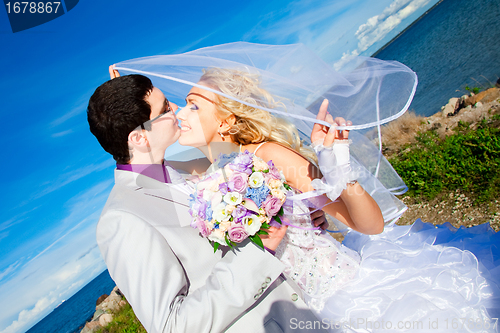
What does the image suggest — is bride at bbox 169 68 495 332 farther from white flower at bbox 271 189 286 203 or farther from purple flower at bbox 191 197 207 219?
purple flower at bbox 191 197 207 219

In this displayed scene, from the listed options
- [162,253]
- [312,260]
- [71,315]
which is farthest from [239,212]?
[71,315]

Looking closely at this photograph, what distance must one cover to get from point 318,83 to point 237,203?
4.16 ft

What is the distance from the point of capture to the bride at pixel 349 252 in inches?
82.5

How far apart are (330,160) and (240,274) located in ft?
3.44

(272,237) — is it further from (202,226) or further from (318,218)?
(318,218)

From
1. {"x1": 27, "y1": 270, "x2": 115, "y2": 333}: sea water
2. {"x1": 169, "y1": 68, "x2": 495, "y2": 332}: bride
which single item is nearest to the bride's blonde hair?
{"x1": 169, "y1": 68, "x2": 495, "y2": 332}: bride

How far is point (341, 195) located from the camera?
7.46ft

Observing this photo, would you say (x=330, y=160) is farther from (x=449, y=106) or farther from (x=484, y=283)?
(x=449, y=106)

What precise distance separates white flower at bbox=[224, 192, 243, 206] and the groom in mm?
349

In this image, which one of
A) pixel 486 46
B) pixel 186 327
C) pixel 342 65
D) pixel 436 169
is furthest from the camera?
pixel 486 46

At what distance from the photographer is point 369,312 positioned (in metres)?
2.27

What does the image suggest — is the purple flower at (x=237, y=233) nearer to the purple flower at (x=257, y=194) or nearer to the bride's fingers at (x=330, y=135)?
the purple flower at (x=257, y=194)

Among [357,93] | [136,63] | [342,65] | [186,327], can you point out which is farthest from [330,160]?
[136,63]

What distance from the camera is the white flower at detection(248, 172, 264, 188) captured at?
1942 millimetres
